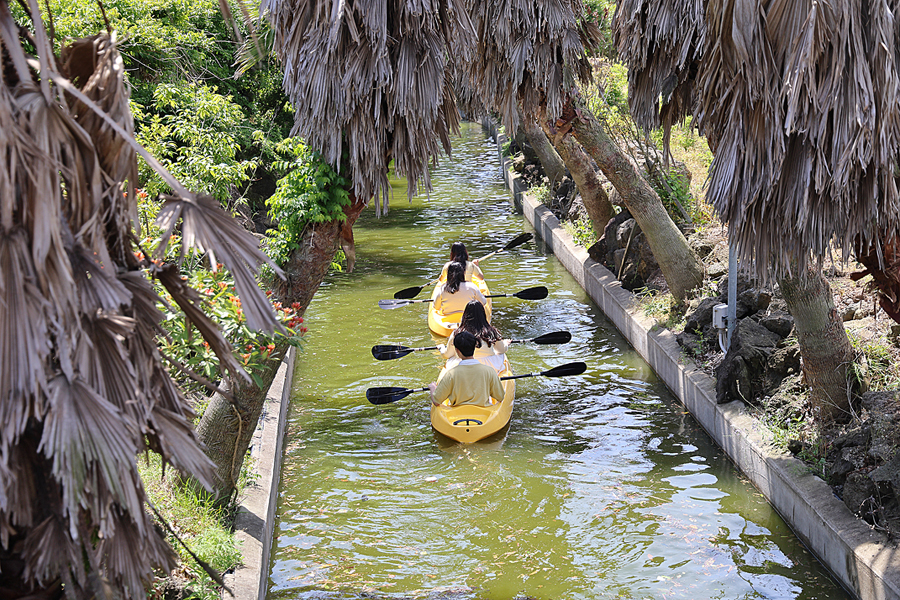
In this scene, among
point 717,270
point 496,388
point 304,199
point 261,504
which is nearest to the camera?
point 304,199

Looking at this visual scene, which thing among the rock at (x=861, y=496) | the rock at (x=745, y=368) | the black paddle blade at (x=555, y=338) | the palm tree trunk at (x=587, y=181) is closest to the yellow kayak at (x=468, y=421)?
the black paddle blade at (x=555, y=338)

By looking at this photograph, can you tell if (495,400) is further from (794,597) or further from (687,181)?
(687,181)

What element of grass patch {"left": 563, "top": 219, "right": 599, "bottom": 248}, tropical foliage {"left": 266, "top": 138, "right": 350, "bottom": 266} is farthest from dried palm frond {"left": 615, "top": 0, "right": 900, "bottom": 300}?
grass patch {"left": 563, "top": 219, "right": 599, "bottom": 248}

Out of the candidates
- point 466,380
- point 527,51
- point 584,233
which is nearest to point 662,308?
point 466,380

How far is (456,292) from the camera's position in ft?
43.7

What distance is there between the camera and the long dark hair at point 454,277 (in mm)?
13180

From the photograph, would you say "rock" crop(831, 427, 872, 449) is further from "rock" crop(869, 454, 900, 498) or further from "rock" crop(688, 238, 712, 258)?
"rock" crop(688, 238, 712, 258)

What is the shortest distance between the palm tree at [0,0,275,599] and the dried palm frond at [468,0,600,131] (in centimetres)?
727

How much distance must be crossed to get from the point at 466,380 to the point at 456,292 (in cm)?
361

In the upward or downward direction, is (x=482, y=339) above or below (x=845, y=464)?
above

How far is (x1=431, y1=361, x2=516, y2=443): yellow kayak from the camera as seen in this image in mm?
9758

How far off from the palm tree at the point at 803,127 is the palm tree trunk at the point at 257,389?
10.5 ft

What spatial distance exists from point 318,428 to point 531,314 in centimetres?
564

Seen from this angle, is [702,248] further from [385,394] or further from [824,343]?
[385,394]
